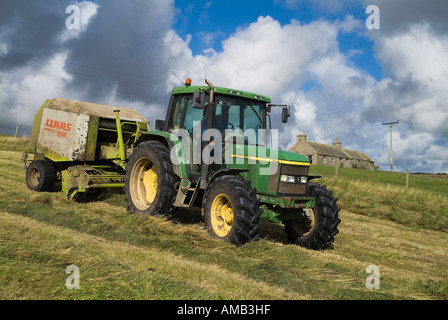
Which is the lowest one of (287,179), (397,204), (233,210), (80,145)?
(233,210)

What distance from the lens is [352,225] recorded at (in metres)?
9.37

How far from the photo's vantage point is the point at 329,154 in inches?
2218

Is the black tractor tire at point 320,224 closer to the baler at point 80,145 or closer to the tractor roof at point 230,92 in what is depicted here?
the tractor roof at point 230,92

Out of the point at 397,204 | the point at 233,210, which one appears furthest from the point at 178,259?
the point at 397,204

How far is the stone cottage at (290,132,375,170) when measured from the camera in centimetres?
5420

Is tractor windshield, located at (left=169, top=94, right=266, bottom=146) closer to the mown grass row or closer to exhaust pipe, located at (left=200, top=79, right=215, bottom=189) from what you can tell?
exhaust pipe, located at (left=200, top=79, right=215, bottom=189)

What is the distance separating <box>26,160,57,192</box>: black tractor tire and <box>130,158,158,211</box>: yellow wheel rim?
300 cm

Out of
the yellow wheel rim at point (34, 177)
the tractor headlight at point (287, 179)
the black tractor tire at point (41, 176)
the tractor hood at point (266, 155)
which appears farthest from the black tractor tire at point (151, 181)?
the yellow wheel rim at point (34, 177)

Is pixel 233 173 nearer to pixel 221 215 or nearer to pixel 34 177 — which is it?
pixel 221 215

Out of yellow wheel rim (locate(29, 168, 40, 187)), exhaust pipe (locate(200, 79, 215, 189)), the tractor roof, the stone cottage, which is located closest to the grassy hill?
exhaust pipe (locate(200, 79, 215, 189))

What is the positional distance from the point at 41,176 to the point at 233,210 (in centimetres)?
616

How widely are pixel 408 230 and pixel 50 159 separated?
926cm

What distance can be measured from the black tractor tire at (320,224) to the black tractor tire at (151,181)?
7.89 ft

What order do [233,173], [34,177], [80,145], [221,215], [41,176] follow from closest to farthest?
[221,215] < [233,173] < [80,145] < [41,176] < [34,177]
